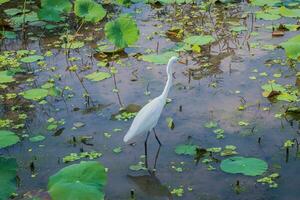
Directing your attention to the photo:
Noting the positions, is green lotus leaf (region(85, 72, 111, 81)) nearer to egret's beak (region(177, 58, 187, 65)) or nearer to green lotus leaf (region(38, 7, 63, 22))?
egret's beak (region(177, 58, 187, 65))

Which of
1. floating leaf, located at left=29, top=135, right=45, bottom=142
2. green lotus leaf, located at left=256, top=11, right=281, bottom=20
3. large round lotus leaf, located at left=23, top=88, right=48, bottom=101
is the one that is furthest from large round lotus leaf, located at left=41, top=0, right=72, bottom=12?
floating leaf, located at left=29, top=135, right=45, bottom=142

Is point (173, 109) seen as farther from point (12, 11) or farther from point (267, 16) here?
point (12, 11)

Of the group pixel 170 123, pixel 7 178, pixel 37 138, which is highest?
pixel 7 178

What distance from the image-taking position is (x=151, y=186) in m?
3.75

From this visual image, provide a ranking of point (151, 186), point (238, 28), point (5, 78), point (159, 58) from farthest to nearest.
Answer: point (238, 28)
point (159, 58)
point (5, 78)
point (151, 186)

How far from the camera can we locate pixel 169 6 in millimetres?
7672

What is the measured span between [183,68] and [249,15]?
1864 mm

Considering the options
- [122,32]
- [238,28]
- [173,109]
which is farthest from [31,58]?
[238,28]

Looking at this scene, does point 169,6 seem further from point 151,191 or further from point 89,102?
point 151,191

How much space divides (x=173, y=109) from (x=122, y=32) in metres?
1.25

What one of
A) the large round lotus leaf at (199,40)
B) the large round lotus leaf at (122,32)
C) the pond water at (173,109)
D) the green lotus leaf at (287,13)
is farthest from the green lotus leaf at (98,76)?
the green lotus leaf at (287,13)

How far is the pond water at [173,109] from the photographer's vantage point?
12.3ft

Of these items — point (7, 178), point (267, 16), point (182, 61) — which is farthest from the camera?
point (267, 16)

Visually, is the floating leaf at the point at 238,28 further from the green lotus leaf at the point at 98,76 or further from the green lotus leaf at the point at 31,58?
the green lotus leaf at the point at 31,58
